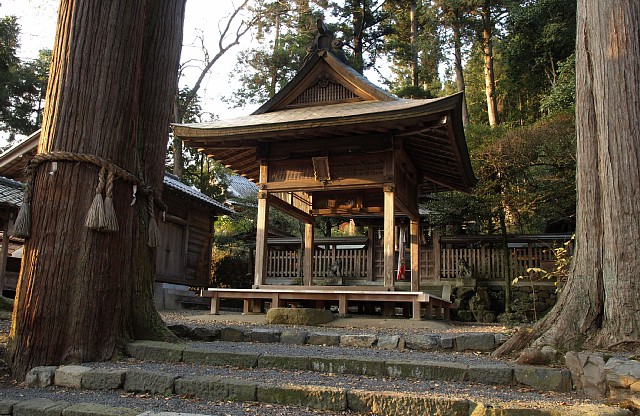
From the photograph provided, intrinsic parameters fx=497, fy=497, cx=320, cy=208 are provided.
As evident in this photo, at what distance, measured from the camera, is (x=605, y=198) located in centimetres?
492

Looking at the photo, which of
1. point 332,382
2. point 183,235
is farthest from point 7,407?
point 183,235

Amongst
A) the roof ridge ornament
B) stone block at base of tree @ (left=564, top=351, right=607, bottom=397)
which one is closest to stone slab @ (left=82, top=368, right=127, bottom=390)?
stone block at base of tree @ (left=564, top=351, right=607, bottom=397)

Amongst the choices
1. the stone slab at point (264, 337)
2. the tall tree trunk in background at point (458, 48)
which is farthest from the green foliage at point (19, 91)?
the stone slab at point (264, 337)

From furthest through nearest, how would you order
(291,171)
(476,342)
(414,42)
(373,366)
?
(414,42) < (291,171) < (476,342) < (373,366)

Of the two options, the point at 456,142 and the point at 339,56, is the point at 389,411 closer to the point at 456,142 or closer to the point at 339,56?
the point at 456,142

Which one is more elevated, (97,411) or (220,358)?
(220,358)

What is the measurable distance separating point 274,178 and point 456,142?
404 centimetres

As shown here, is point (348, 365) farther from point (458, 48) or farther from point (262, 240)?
point (458, 48)

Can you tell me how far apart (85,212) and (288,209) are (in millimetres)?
8006

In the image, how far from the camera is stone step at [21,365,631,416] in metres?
3.20

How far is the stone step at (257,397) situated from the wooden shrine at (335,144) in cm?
577

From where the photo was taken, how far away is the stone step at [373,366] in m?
4.12

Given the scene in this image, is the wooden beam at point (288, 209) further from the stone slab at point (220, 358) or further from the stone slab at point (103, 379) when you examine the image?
the stone slab at point (103, 379)

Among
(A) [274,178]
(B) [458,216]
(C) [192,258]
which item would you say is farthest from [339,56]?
(C) [192,258]
